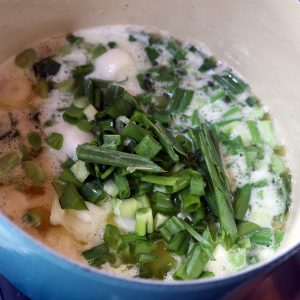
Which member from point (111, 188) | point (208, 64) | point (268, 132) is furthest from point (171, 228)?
point (208, 64)

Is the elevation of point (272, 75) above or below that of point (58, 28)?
above

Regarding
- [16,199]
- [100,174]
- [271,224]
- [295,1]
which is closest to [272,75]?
[295,1]

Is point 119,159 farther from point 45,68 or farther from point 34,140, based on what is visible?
point 45,68

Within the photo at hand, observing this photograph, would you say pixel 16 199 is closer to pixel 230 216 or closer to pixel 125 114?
pixel 125 114

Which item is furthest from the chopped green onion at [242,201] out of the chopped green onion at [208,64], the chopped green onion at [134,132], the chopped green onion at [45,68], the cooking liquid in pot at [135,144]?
the chopped green onion at [45,68]

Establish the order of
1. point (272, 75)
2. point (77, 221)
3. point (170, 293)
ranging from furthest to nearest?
point (272, 75) → point (77, 221) → point (170, 293)

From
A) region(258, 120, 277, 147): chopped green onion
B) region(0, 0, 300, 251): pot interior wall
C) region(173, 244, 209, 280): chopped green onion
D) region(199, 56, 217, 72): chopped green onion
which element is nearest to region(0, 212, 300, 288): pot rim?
region(173, 244, 209, 280): chopped green onion
